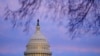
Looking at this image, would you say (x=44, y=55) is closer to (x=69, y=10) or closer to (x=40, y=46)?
(x=40, y=46)

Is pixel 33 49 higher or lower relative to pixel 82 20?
higher

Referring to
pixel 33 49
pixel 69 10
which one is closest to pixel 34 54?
pixel 33 49

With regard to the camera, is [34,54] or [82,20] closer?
[82,20]

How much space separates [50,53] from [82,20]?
5148 centimetres

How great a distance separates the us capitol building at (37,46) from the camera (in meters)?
66.3

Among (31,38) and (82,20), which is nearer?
(82,20)

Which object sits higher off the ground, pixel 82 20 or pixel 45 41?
pixel 45 41

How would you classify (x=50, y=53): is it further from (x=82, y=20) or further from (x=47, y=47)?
(x=82, y=20)

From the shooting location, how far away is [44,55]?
67.1m

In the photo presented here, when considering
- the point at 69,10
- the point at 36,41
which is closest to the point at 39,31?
the point at 36,41

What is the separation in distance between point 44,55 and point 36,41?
2513 millimetres

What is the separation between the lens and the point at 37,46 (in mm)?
67188

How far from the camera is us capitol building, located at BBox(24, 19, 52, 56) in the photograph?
66.3 meters

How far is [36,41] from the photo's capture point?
220ft
